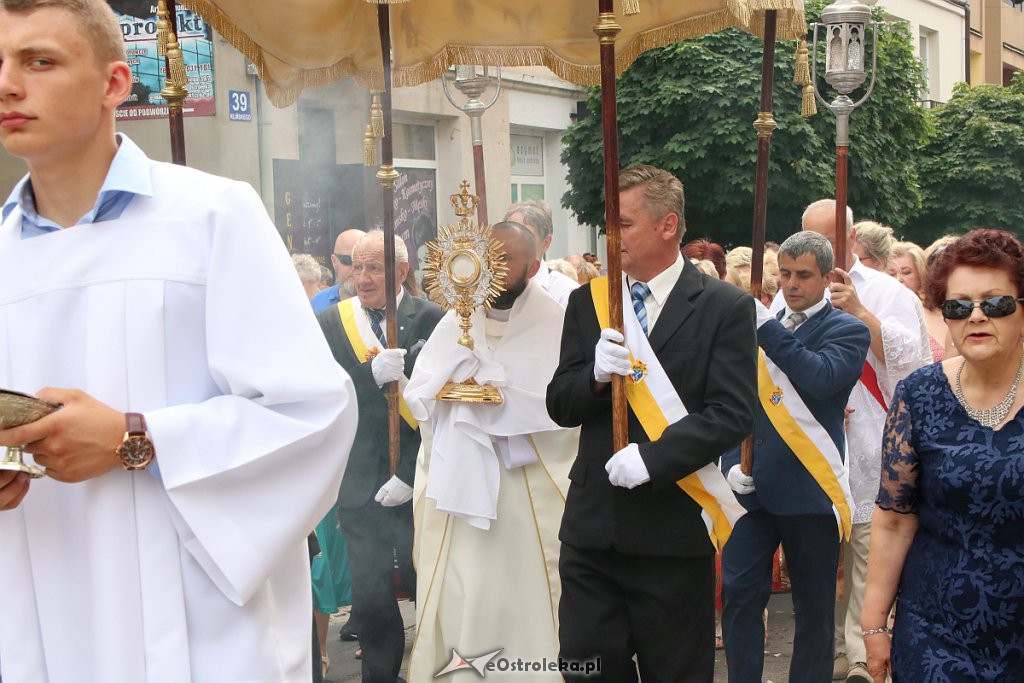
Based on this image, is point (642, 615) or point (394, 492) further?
point (394, 492)

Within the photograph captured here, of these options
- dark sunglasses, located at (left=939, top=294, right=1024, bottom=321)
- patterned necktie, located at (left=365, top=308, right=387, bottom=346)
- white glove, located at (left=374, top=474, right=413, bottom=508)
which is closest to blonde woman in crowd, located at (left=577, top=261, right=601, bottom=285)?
patterned necktie, located at (left=365, top=308, right=387, bottom=346)

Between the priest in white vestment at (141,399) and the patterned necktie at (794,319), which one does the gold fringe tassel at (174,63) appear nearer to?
the priest in white vestment at (141,399)

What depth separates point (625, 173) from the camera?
14.8 feet

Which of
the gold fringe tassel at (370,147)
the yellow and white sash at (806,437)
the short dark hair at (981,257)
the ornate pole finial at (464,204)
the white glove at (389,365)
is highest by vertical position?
the gold fringe tassel at (370,147)

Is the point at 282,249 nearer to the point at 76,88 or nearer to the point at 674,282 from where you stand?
the point at 76,88

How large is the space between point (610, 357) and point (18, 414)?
2.33 m

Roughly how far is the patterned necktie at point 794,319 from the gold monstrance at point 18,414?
383 centimetres

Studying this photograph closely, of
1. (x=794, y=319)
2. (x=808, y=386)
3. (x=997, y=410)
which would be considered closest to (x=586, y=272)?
(x=794, y=319)

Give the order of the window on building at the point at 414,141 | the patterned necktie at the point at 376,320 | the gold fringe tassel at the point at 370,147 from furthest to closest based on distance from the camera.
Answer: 1. the window on building at the point at 414,141
2. the patterned necktie at the point at 376,320
3. the gold fringe tassel at the point at 370,147

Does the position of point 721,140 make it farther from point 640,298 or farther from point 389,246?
point 640,298

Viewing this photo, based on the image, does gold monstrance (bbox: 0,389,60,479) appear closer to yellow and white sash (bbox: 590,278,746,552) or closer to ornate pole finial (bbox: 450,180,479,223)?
yellow and white sash (bbox: 590,278,746,552)

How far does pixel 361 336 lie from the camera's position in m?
6.14

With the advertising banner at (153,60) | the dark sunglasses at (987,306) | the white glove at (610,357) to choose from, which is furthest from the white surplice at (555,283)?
the advertising banner at (153,60)

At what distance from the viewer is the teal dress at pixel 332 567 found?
6773 mm
